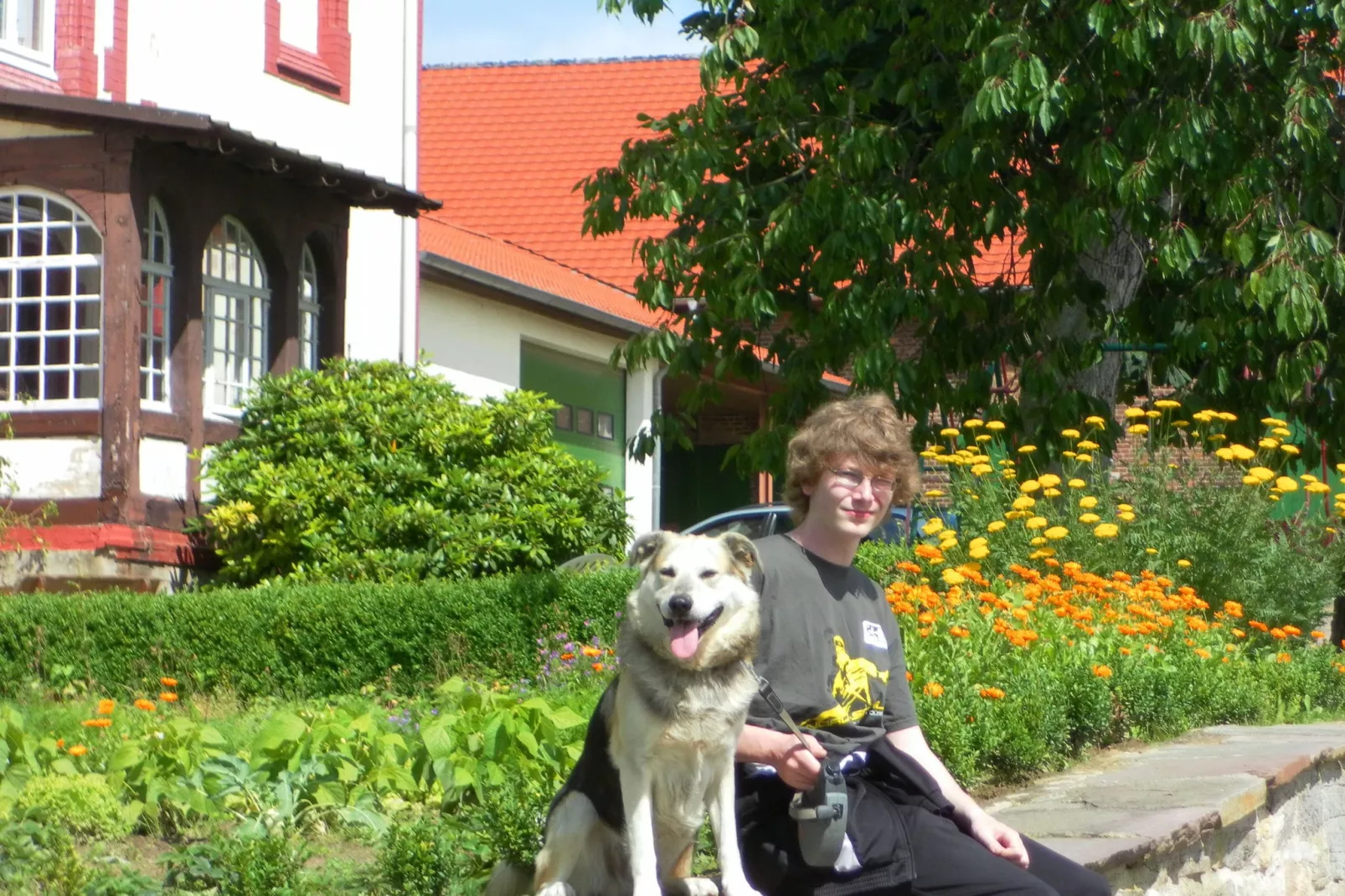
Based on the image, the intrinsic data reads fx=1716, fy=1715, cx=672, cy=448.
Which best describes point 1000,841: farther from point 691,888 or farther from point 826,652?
point 691,888

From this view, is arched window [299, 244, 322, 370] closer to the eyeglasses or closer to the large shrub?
the large shrub

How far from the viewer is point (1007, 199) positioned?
12570 mm

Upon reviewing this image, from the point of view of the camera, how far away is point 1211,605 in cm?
1063

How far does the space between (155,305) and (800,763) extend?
36.0 ft

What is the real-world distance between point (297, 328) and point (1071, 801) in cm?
1061

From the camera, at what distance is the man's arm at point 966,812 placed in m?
4.30

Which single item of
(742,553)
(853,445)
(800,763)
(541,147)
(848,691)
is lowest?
(800,763)

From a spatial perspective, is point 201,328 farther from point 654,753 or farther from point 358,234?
point 654,753

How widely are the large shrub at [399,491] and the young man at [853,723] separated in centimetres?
805

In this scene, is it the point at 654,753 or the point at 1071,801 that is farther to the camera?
the point at 1071,801

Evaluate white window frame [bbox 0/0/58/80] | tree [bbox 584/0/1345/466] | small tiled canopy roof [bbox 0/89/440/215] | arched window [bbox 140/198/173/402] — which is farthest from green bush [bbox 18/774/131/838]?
white window frame [bbox 0/0/58/80]

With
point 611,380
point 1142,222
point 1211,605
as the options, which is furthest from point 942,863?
point 611,380

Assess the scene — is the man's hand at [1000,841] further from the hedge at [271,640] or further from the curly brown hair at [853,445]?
the hedge at [271,640]

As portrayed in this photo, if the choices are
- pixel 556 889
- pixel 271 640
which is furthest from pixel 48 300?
pixel 556 889
